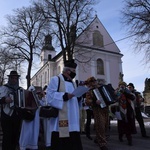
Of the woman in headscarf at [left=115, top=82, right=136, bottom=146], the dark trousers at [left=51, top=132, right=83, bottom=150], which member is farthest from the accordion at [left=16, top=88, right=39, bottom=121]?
the woman in headscarf at [left=115, top=82, right=136, bottom=146]

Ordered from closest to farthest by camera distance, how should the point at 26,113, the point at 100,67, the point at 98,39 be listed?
the point at 26,113 → the point at 100,67 → the point at 98,39

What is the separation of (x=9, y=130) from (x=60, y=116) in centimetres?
183

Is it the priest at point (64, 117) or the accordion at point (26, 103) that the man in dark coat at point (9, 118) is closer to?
the accordion at point (26, 103)

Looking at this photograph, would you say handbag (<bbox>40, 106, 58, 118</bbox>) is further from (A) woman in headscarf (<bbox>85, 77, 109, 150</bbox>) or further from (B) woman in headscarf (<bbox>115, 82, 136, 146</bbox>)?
(B) woman in headscarf (<bbox>115, 82, 136, 146</bbox>)

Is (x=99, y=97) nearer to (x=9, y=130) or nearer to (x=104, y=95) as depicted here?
(x=104, y=95)

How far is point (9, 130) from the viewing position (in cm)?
511

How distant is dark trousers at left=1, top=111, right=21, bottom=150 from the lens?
504 cm

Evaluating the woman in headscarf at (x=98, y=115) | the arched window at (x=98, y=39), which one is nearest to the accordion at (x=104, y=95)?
the woman in headscarf at (x=98, y=115)

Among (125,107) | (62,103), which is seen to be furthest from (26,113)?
(125,107)

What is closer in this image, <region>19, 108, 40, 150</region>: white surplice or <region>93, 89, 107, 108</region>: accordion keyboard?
<region>19, 108, 40, 150</region>: white surplice

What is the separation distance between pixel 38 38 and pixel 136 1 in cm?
1208

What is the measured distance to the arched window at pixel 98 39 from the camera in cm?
4184

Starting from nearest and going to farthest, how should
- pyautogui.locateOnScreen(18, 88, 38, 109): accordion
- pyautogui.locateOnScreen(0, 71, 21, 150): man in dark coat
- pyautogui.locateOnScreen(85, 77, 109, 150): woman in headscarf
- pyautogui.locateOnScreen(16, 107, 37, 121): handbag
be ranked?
pyautogui.locateOnScreen(18, 88, 38, 109): accordion → pyautogui.locateOnScreen(0, 71, 21, 150): man in dark coat → pyautogui.locateOnScreen(16, 107, 37, 121): handbag → pyautogui.locateOnScreen(85, 77, 109, 150): woman in headscarf

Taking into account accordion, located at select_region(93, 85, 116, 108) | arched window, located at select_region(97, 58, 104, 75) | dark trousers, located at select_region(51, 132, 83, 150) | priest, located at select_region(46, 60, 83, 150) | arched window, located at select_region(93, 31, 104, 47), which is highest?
arched window, located at select_region(93, 31, 104, 47)
